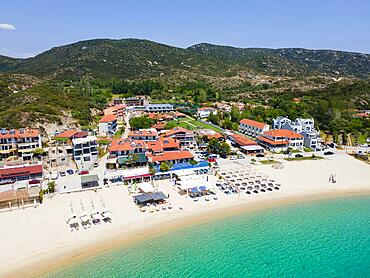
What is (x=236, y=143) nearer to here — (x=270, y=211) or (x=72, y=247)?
(x=270, y=211)

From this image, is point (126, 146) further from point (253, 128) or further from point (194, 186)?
point (253, 128)

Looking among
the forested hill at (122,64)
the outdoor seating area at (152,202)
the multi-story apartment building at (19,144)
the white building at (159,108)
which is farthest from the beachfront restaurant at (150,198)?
the forested hill at (122,64)

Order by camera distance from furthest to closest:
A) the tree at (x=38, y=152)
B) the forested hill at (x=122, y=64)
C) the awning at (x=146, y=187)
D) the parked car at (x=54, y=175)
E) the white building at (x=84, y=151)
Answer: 1. the forested hill at (x=122, y=64)
2. the tree at (x=38, y=152)
3. the white building at (x=84, y=151)
4. the parked car at (x=54, y=175)
5. the awning at (x=146, y=187)

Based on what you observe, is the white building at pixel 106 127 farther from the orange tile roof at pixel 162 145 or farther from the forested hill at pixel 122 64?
the forested hill at pixel 122 64

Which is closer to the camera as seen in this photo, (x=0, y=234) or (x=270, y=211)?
(x=0, y=234)

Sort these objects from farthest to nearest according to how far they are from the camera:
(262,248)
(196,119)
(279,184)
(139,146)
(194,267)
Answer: (196,119)
(139,146)
(279,184)
(262,248)
(194,267)

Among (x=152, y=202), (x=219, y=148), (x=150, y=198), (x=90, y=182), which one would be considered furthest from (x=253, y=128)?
(x=90, y=182)

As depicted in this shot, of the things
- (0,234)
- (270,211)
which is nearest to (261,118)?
(270,211)
